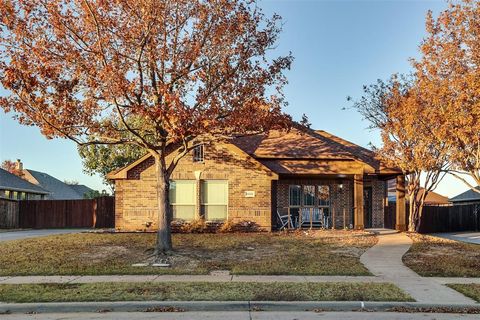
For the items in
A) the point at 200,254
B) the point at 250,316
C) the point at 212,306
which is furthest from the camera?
the point at 200,254

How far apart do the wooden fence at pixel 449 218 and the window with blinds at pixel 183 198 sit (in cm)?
1114

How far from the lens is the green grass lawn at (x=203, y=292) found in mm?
9031

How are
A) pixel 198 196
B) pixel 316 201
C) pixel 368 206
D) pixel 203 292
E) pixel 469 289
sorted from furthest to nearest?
pixel 368 206 < pixel 316 201 < pixel 198 196 < pixel 469 289 < pixel 203 292

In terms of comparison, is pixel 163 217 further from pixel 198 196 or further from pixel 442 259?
pixel 442 259

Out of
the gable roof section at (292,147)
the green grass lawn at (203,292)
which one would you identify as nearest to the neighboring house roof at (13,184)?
the gable roof section at (292,147)

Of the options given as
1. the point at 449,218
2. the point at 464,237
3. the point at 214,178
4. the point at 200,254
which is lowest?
the point at 464,237

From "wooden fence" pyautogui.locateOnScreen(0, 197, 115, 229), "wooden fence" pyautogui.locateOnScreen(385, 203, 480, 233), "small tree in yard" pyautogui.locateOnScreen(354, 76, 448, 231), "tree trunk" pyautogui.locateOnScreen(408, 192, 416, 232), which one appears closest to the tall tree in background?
"small tree in yard" pyautogui.locateOnScreen(354, 76, 448, 231)

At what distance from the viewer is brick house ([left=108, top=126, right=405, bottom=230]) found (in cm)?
2208

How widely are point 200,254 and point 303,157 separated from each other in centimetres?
972

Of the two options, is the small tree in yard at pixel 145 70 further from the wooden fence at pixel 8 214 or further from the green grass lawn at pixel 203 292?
the wooden fence at pixel 8 214

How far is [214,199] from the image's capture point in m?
22.3

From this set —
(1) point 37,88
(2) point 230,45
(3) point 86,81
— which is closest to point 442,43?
(2) point 230,45

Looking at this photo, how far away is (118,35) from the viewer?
13.5 metres

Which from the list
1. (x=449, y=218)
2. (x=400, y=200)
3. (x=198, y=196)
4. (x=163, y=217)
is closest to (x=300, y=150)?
(x=400, y=200)
